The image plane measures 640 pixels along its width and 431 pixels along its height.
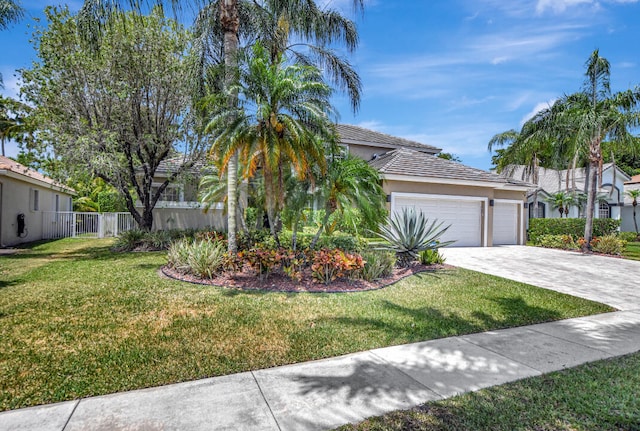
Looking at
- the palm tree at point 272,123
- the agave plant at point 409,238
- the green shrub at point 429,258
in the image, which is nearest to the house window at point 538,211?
the green shrub at point 429,258

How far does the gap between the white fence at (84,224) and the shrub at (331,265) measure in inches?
635

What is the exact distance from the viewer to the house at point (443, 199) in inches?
655

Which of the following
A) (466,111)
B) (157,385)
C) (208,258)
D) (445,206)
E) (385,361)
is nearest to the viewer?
(157,385)

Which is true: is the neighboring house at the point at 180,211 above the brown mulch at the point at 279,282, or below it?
above

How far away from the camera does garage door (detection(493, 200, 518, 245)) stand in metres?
19.3

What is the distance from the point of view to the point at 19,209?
17016 mm

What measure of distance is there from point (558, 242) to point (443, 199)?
22.3 feet

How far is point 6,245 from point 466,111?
25835mm

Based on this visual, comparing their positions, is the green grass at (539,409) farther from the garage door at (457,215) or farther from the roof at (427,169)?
the garage door at (457,215)

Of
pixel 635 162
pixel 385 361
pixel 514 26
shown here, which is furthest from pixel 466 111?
pixel 635 162

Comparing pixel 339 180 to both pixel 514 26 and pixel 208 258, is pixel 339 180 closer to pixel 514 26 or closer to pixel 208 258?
pixel 208 258

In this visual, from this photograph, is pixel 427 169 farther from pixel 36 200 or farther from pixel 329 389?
pixel 36 200

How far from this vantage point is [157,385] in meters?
3.73

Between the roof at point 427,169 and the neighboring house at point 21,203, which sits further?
the roof at point 427,169
